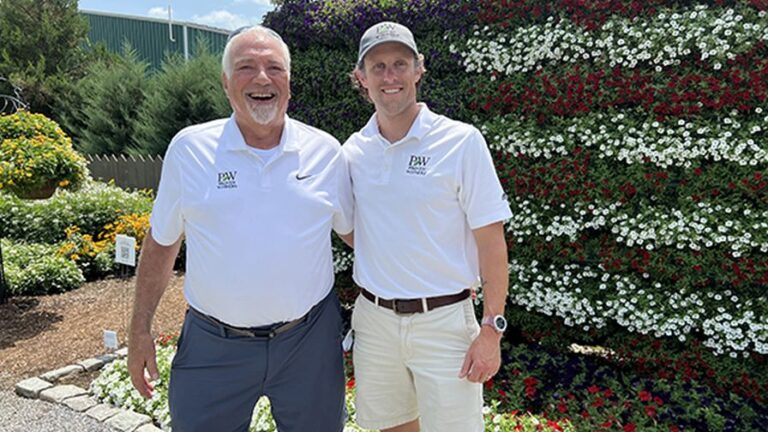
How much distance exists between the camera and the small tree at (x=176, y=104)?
642 inches

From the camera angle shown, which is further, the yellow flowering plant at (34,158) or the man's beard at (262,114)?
the yellow flowering plant at (34,158)

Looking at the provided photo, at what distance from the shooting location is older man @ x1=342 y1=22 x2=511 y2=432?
225 centimetres

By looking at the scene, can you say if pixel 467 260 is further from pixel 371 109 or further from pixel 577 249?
pixel 371 109

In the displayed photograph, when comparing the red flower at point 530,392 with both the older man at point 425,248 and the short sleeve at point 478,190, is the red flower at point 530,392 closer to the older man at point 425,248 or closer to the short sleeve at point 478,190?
the older man at point 425,248

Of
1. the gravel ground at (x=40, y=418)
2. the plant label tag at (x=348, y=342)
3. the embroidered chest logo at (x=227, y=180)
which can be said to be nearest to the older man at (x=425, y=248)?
the plant label tag at (x=348, y=342)

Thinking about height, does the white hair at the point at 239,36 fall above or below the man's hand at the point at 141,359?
above

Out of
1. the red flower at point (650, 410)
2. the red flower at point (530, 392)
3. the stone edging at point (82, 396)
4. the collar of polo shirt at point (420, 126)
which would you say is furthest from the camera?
the red flower at point (530, 392)

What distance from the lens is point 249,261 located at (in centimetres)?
221

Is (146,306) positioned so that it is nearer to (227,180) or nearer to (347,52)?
(227,180)

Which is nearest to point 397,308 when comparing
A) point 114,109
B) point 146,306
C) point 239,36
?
point 146,306

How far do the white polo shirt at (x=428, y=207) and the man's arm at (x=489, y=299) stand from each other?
7 centimetres

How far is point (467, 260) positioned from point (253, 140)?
40.5 inches

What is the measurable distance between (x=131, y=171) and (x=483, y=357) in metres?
13.5

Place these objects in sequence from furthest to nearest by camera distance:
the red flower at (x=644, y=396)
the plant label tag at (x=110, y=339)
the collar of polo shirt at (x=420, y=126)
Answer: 1. the plant label tag at (x=110, y=339)
2. the red flower at (x=644, y=396)
3. the collar of polo shirt at (x=420, y=126)
